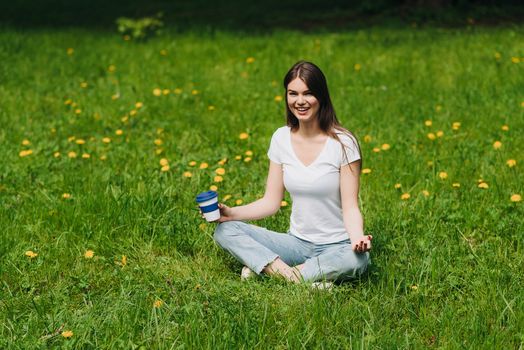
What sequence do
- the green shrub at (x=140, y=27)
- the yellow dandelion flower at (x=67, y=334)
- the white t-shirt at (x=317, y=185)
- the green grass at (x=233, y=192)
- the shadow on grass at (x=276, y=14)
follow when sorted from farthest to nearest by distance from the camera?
the shadow on grass at (x=276, y=14)
the green shrub at (x=140, y=27)
the white t-shirt at (x=317, y=185)
the green grass at (x=233, y=192)
the yellow dandelion flower at (x=67, y=334)

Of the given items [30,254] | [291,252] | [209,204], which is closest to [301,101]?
[209,204]

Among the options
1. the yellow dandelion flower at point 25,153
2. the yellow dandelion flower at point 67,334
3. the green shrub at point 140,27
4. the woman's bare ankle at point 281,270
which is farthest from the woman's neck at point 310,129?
the green shrub at point 140,27

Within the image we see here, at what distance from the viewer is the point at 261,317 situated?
9.43 ft

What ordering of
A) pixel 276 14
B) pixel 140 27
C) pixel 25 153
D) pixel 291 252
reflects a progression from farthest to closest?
1. pixel 276 14
2. pixel 140 27
3. pixel 25 153
4. pixel 291 252

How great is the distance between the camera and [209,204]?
10.2ft

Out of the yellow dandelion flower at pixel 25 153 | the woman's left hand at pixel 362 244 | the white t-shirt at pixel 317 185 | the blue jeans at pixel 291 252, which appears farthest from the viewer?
the yellow dandelion flower at pixel 25 153

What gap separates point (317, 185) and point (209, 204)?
1.73 feet

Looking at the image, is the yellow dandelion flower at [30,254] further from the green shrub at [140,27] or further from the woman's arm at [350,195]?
the green shrub at [140,27]

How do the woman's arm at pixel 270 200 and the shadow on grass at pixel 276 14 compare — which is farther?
the shadow on grass at pixel 276 14

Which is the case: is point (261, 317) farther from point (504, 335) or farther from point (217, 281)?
point (504, 335)

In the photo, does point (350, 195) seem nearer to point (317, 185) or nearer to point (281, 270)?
point (317, 185)

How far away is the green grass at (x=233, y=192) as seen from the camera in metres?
2.85

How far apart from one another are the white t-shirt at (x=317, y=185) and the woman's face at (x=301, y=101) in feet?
0.53

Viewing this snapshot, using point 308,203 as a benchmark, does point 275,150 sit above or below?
above
